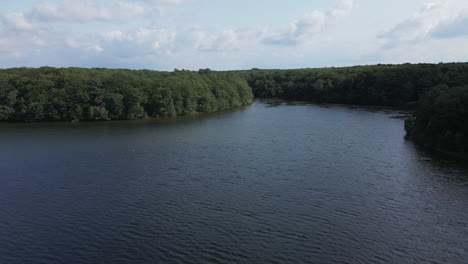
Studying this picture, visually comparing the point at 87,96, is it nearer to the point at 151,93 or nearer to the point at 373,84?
the point at 151,93

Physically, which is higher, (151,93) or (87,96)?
(151,93)

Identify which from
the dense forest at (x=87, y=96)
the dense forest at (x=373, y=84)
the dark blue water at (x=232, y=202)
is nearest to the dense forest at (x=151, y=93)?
the dense forest at (x=87, y=96)

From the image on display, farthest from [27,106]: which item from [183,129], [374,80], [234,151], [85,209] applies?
[374,80]

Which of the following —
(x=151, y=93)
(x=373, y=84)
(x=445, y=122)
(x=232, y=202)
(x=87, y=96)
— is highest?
(x=373, y=84)

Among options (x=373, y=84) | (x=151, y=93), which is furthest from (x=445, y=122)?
(x=151, y=93)

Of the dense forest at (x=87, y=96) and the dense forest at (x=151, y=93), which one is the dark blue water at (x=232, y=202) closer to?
the dense forest at (x=151, y=93)

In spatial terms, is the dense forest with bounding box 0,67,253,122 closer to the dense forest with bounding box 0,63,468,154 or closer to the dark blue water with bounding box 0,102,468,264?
the dense forest with bounding box 0,63,468,154
